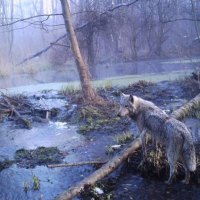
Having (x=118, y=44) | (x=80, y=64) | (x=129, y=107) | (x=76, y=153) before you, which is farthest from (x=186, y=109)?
(x=118, y=44)

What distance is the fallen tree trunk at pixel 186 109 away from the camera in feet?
32.5

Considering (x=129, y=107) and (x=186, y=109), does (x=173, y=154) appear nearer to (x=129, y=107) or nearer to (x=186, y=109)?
(x=129, y=107)

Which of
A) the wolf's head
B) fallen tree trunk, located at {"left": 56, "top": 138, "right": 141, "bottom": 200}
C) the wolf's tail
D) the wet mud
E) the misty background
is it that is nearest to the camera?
fallen tree trunk, located at {"left": 56, "top": 138, "right": 141, "bottom": 200}

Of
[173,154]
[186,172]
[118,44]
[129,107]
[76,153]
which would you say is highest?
[118,44]

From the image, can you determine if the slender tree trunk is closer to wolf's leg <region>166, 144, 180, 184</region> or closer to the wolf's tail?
wolf's leg <region>166, 144, 180, 184</region>

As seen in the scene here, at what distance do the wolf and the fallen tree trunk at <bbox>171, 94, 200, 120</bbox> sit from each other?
8.86 ft

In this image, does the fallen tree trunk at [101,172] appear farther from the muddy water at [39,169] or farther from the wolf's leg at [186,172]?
the wolf's leg at [186,172]

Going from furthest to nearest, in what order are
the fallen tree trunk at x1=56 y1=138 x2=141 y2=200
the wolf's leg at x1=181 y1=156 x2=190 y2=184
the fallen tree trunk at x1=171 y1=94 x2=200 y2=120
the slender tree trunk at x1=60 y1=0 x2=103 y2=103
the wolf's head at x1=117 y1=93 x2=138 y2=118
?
the slender tree trunk at x1=60 y1=0 x2=103 y2=103
the fallen tree trunk at x1=171 y1=94 x2=200 y2=120
the wolf's head at x1=117 y1=93 x2=138 y2=118
the wolf's leg at x1=181 y1=156 x2=190 y2=184
the fallen tree trunk at x1=56 y1=138 x2=141 y2=200

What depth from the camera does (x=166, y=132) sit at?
6566 mm

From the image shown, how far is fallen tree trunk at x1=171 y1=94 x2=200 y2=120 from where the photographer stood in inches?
390

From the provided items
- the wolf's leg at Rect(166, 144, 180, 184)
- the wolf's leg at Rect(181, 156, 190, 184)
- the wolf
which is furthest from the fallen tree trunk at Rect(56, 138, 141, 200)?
the wolf's leg at Rect(181, 156, 190, 184)

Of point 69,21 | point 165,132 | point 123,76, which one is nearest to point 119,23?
point 123,76

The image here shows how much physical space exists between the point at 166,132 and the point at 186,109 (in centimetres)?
410

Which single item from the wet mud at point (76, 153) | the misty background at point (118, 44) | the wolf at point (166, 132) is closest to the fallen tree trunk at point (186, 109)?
the wet mud at point (76, 153)
